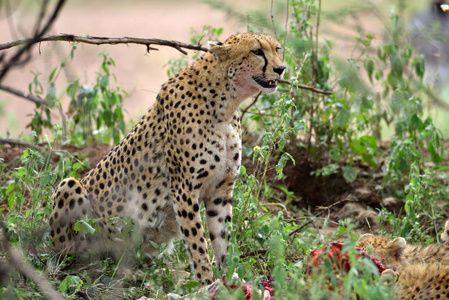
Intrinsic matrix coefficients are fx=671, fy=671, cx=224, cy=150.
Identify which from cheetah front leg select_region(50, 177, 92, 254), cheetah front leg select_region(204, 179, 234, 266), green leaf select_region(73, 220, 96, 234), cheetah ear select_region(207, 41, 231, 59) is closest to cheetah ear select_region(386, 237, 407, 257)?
cheetah front leg select_region(204, 179, 234, 266)

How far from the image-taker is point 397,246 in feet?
12.2

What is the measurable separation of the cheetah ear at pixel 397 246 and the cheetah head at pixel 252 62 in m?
1.10

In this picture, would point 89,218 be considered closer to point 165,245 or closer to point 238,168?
point 165,245

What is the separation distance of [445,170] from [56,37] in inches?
153

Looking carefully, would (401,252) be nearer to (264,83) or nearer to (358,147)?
(264,83)

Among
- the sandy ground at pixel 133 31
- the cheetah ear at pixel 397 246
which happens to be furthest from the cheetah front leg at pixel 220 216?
the sandy ground at pixel 133 31

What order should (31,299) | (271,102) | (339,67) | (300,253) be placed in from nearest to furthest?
(339,67), (31,299), (300,253), (271,102)

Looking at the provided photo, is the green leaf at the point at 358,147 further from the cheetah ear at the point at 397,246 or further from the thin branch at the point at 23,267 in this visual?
the thin branch at the point at 23,267

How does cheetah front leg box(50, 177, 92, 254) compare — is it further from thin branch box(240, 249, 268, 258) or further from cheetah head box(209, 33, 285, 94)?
cheetah head box(209, 33, 285, 94)

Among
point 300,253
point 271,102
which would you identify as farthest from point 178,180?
point 271,102

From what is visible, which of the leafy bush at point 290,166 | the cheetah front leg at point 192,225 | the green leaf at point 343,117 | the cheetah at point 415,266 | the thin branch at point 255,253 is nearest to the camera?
the cheetah at point 415,266

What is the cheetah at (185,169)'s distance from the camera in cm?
391

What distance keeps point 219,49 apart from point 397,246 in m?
1.52

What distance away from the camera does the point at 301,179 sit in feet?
18.8
